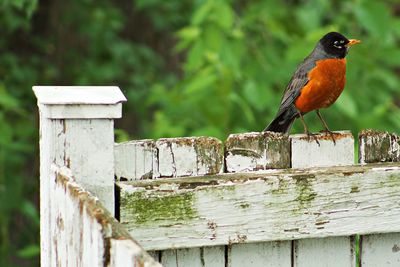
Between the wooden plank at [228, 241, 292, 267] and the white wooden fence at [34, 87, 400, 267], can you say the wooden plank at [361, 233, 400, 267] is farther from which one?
the wooden plank at [228, 241, 292, 267]

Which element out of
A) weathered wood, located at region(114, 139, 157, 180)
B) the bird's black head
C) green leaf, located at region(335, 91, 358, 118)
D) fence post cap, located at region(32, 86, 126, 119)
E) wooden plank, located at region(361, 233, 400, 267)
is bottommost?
wooden plank, located at region(361, 233, 400, 267)

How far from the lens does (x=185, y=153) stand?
2.56 m

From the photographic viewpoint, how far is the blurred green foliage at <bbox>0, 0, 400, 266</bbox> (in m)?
5.31

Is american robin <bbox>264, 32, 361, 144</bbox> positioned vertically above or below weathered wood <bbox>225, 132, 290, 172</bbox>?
above

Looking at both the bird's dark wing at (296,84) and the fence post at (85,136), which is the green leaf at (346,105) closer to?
the bird's dark wing at (296,84)

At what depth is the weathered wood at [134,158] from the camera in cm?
249

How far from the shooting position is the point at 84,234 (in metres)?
2.03

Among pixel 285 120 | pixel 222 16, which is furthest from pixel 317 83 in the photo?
pixel 222 16

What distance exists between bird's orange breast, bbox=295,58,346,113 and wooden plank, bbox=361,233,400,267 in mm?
1484

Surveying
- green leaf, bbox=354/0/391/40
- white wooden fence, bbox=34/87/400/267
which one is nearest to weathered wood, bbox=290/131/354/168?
white wooden fence, bbox=34/87/400/267

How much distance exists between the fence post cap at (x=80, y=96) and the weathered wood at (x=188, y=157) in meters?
0.20

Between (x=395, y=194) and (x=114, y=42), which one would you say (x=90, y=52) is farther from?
(x=395, y=194)

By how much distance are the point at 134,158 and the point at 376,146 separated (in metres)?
0.77

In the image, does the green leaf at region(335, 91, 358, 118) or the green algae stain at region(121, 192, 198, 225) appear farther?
the green leaf at region(335, 91, 358, 118)
